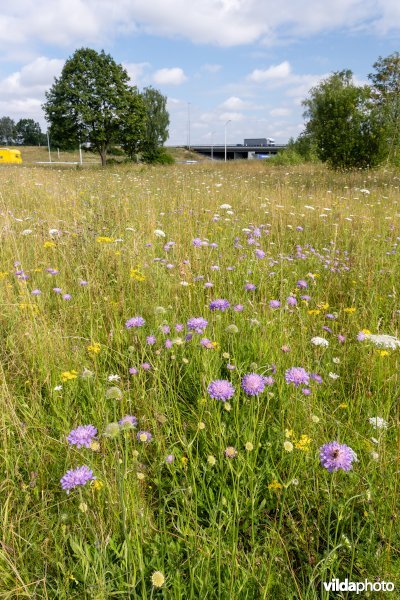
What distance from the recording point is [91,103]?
26953 mm

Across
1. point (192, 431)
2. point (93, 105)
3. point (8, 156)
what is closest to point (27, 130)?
point (8, 156)

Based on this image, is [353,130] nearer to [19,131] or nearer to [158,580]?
[158,580]

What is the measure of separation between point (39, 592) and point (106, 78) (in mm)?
32169

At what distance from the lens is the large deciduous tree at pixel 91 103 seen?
26.5 meters

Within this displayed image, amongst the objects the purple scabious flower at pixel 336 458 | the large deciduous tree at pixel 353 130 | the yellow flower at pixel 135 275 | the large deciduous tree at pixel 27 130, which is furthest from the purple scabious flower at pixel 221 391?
the large deciduous tree at pixel 27 130

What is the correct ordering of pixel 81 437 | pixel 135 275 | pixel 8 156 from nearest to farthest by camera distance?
pixel 81 437
pixel 135 275
pixel 8 156

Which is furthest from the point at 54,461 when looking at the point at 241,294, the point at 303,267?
the point at 303,267

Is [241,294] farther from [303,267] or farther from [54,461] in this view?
[54,461]

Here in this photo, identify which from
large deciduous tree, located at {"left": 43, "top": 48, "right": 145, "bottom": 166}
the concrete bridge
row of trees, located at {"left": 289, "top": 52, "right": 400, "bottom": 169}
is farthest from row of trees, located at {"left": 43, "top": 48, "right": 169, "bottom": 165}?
the concrete bridge

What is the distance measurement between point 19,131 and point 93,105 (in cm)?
10625

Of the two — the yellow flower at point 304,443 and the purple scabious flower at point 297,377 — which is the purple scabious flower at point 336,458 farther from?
the purple scabious flower at point 297,377

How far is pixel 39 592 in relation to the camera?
3.57 feet

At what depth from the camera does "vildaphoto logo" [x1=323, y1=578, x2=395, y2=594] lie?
107cm

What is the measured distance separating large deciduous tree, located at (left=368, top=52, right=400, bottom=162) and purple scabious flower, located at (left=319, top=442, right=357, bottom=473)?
15.7m
